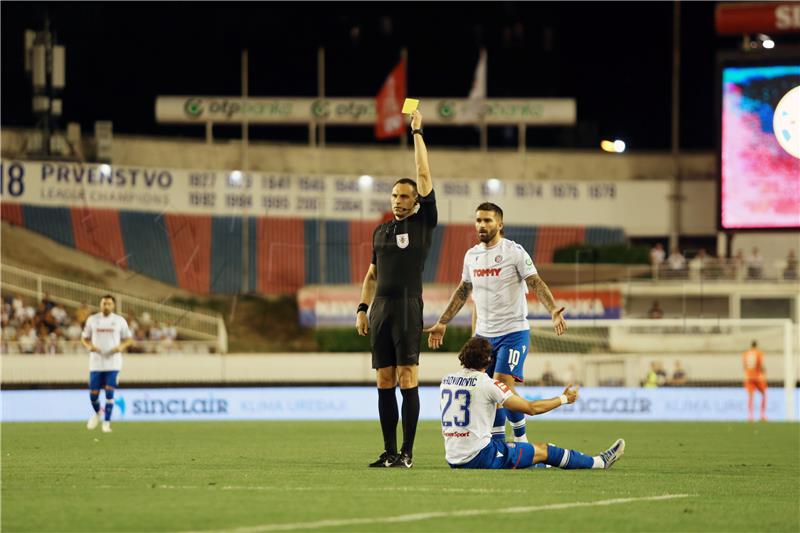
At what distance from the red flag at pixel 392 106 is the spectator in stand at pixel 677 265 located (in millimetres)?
8985

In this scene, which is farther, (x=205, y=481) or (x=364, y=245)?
(x=364, y=245)

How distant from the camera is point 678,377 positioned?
31.8 meters

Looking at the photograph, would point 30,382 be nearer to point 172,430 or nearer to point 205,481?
point 172,430

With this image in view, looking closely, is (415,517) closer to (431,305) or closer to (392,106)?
(431,305)

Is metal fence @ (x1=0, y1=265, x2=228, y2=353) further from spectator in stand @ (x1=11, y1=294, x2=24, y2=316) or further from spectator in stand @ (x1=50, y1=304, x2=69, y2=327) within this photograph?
spectator in stand @ (x1=11, y1=294, x2=24, y2=316)

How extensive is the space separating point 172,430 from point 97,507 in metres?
→ 12.3

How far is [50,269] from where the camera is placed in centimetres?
3856

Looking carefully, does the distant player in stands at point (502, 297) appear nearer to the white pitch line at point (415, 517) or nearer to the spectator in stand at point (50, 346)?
the white pitch line at point (415, 517)

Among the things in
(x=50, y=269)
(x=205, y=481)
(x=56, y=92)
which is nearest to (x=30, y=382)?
(x=50, y=269)

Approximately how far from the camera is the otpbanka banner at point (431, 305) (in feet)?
118

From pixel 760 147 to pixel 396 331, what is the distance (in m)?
14.2

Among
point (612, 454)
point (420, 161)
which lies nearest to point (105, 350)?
point (420, 161)

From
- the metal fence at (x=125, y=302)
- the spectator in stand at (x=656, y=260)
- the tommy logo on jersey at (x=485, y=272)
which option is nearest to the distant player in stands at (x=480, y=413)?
the tommy logo on jersey at (x=485, y=272)

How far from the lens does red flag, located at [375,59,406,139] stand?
42.6m
